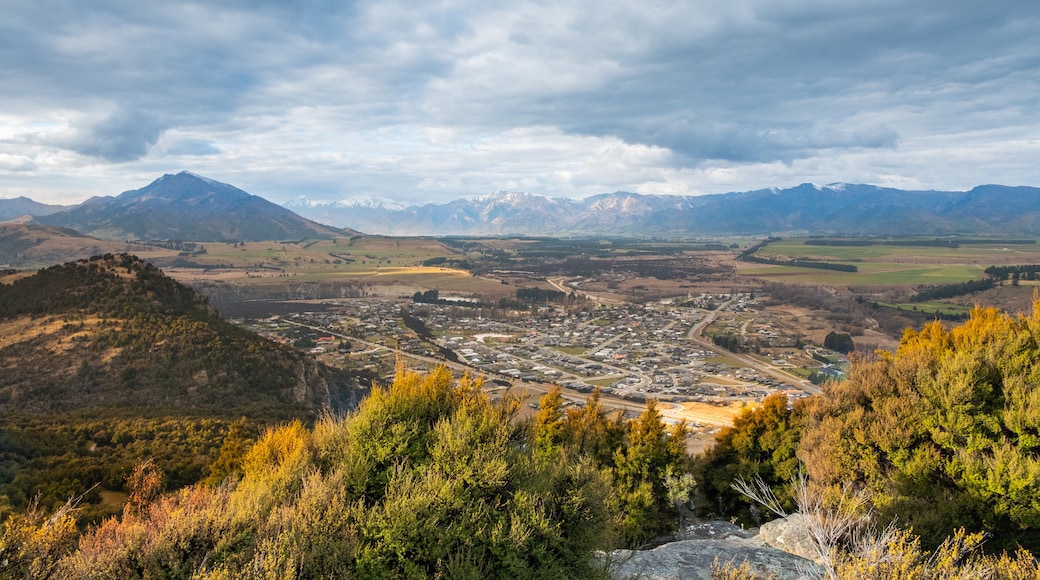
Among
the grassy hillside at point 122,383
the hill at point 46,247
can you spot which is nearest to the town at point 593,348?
the grassy hillside at point 122,383

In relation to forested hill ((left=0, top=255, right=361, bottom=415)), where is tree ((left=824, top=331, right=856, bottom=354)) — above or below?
below

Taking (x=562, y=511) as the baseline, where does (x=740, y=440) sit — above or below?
below

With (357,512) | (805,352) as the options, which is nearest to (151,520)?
(357,512)

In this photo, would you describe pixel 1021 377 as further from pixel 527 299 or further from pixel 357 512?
pixel 527 299

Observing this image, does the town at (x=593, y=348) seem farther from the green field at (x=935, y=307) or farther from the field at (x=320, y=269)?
the field at (x=320, y=269)

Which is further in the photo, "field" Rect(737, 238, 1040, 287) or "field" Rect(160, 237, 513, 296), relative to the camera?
"field" Rect(160, 237, 513, 296)

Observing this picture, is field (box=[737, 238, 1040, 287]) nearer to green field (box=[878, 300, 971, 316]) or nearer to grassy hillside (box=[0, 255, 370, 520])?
green field (box=[878, 300, 971, 316])

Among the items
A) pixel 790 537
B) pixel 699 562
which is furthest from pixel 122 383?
pixel 790 537

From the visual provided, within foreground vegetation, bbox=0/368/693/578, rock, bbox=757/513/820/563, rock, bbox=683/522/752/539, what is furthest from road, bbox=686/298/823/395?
foreground vegetation, bbox=0/368/693/578
